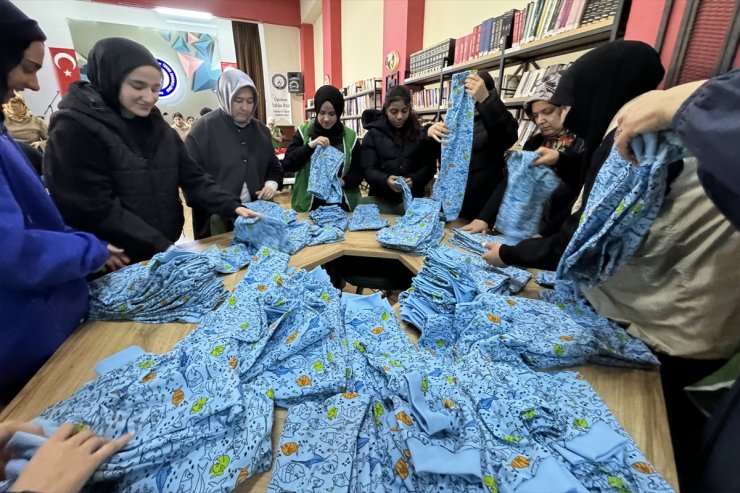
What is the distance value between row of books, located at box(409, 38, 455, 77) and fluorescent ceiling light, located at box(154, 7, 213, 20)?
5.45 m

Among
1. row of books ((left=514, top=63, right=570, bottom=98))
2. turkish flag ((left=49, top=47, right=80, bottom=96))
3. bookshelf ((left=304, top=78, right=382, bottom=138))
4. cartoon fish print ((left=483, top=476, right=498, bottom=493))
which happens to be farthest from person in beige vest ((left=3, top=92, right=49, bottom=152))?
cartoon fish print ((left=483, top=476, right=498, bottom=493))

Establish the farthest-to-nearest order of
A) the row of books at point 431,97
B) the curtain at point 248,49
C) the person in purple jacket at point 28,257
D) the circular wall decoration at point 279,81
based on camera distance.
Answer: the circular wall decoration at point 279,81, the curtain at point 248,49, the row of books at point 431,97, the person in purple jacket at point 28,257

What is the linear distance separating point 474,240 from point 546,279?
0.41 meters

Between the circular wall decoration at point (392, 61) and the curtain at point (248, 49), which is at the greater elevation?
the curtain at point (248, 49)

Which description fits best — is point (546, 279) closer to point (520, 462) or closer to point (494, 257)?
point (494, 257)

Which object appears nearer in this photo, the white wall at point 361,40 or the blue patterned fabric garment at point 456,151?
the blue patterned fabric garment at point 456,151

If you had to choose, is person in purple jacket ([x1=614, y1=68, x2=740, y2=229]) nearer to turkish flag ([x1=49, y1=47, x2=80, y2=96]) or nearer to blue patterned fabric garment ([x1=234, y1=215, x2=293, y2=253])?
blue patterned fabric garment ([x1=234, y1=215, x2=293, y2=253])

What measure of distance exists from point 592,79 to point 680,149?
676mm

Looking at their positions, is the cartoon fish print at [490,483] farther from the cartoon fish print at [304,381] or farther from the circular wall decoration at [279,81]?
the circular wall decoration at [279,81]

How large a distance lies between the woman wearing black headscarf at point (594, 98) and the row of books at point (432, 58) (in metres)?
3.04

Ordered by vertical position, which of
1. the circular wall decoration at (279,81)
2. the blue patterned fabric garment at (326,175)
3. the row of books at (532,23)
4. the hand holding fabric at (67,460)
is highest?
the circular wall decoration at (279,81)

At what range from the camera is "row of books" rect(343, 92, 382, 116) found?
5.92 meters

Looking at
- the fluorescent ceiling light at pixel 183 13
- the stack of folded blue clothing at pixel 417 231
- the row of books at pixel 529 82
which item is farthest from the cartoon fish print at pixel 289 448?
the fluorescent ceiling light at pixel 183 13

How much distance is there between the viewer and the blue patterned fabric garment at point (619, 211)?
78cm
